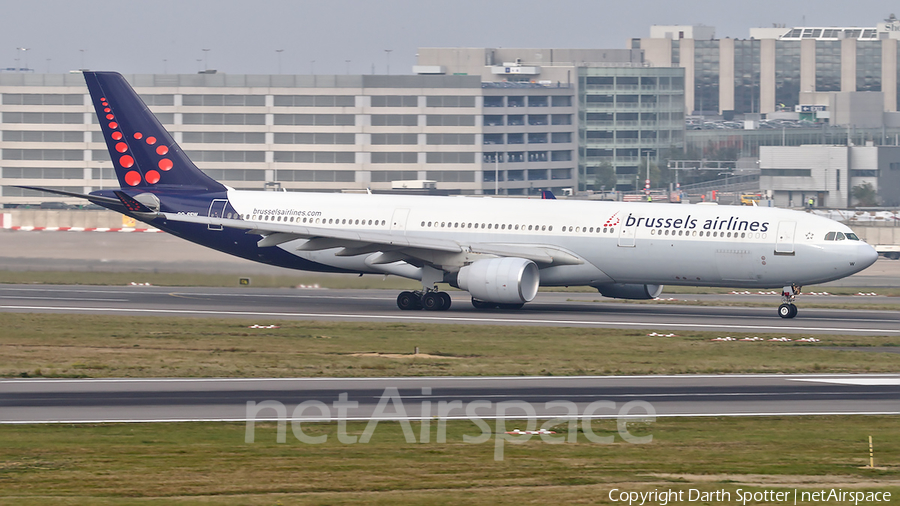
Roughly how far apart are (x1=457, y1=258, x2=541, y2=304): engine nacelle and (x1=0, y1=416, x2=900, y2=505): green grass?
20016 millimetres

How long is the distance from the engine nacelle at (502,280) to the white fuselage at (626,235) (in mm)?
1350

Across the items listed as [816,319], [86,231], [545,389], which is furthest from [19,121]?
[545,389]

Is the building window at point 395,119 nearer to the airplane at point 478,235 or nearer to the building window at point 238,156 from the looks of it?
the building window at point 238,156

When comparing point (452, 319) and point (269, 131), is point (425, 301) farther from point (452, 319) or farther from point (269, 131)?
point (269, 131)

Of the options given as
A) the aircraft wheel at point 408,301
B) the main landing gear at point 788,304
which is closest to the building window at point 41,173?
the aircraft wheel at point 408,301

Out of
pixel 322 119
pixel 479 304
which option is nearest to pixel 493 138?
pixel 322 119

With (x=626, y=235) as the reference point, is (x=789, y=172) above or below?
above

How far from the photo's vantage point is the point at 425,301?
4681 cm

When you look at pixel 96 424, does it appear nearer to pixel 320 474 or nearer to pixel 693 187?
pixel 320 474

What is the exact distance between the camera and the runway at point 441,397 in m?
24.6

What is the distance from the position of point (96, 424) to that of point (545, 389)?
10.8m

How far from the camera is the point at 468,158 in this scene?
15312cm

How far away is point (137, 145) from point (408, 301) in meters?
14.3

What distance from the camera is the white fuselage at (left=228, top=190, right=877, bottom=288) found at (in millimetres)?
43000
